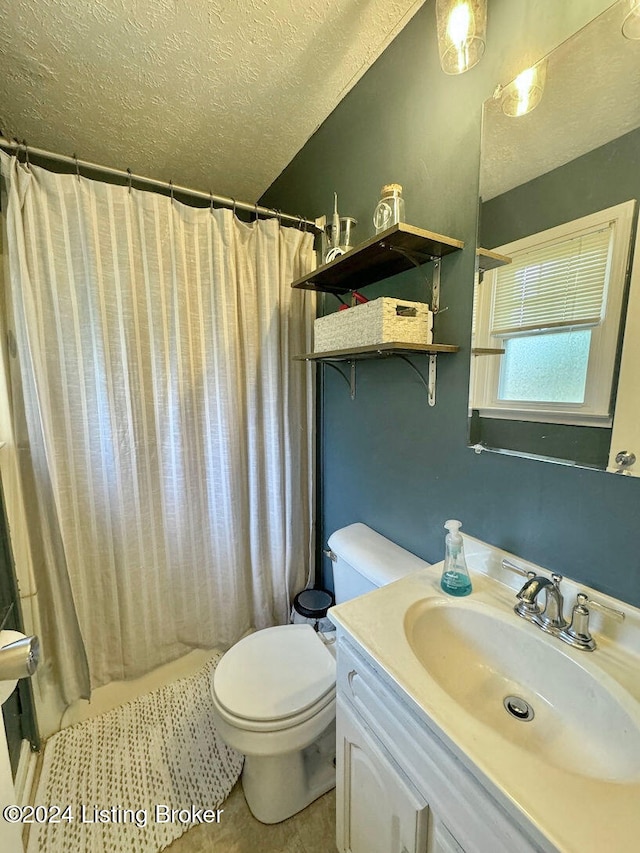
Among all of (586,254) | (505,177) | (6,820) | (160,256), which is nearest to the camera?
(6,820)

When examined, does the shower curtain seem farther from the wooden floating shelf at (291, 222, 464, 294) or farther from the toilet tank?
the toilet tank

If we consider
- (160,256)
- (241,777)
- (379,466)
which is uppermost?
(160,256)

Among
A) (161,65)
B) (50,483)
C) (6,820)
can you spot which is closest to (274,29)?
(161,65)

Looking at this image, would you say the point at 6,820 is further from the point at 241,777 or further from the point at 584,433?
the point at 584,433

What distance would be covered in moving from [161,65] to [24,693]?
2220 millimetres

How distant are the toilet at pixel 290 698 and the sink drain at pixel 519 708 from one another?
388mm

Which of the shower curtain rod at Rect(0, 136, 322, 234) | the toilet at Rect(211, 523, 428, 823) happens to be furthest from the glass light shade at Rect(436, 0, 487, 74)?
the toilet at Rect(211, 523, 428, 823)

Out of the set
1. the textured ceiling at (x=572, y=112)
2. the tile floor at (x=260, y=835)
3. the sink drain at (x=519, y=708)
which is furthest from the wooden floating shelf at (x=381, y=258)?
the tile floor at (x=260, y=835)

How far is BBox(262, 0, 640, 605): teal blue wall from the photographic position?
0.74 meters

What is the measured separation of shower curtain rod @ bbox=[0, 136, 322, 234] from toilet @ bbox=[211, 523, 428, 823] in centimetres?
137

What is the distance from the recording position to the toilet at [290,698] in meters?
0.97

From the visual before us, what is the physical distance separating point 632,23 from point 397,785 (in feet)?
5.03

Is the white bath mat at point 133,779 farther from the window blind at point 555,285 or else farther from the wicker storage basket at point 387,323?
the window blind at point 555,285

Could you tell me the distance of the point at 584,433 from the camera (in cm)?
74
